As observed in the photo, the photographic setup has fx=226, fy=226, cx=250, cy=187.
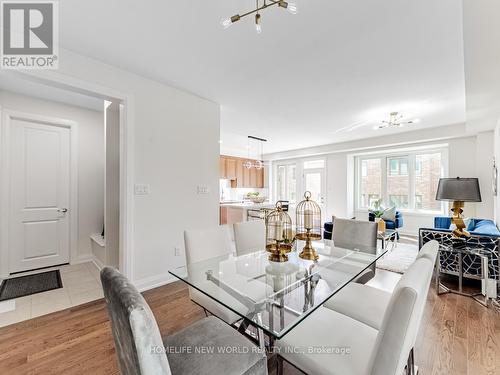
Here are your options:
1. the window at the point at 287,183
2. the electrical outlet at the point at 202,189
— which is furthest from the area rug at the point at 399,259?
the window at the point at 287,183

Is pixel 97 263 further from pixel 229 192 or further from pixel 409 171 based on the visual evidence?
pixel 409 171

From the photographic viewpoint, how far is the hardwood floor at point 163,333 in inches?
59.9

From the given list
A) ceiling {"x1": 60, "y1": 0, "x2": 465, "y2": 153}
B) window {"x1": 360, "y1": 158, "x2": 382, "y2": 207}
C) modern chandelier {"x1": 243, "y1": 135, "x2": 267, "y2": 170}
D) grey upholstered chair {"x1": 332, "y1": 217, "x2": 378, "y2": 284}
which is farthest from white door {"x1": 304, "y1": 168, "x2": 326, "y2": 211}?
grey upholstered chair {"x1": 332, "y1": 217, "x2": 378, "y2": 284}

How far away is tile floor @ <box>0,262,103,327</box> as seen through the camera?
6.91ft

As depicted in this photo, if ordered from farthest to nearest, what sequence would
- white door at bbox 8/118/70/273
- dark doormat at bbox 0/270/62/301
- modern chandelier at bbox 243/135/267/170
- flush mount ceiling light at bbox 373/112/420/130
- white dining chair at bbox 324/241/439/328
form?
modern chandelier at bbox 243/135/267/170 < flush mount ceiling light at bbox 373/112/420/130 < white door at bbox 8/118/70/273 < dark doormat at bbox 0/270/62/301 < white dining chair at bbox 324/241/439/328

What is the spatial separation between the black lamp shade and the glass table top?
2326 mm

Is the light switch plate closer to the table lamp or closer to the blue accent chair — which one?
the blue accent chair

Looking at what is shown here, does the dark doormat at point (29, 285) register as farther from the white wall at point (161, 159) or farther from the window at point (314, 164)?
the window at point (314, 164)

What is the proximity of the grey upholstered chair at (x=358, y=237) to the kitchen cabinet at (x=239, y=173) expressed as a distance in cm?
448

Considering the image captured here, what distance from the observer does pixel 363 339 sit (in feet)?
3.67

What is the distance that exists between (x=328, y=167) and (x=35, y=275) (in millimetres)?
6645

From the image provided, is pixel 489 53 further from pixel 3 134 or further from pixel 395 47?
pixel 3 134

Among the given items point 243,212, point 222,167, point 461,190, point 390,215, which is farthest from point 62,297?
point 390,215

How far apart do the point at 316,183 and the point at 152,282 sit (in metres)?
5.68
